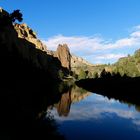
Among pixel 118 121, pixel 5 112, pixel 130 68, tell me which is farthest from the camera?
pixel 130 68

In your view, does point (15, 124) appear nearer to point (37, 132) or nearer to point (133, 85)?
point (37, 132)

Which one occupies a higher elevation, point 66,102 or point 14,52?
point 14,52

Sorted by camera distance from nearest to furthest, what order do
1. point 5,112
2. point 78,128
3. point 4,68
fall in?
point 5,112 → point 78,128 → point 4,68

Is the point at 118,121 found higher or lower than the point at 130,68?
lower

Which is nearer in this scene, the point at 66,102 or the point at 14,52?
the point at 66,102

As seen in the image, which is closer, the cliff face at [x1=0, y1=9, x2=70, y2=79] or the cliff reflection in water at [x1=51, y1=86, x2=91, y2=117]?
the cliff face at [x1=0, y1=9, x2=70, y2=79]

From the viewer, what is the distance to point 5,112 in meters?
29.1

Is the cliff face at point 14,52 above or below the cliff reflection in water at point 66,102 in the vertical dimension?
above

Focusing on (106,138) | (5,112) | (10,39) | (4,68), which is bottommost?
(106,138)

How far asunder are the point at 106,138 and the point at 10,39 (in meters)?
100

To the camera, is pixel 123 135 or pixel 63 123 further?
pixel 63 123

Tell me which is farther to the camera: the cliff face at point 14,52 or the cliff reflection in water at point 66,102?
the cliff reflection in water at point 66,102

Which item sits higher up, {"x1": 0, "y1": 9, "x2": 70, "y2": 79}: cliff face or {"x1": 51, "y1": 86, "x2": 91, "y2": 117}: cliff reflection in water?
{"x1": 0, "y1": 9, "x2": 70, "y2": 79}: cliff face

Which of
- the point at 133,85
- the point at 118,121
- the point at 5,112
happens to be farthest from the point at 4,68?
the point at 133,85
